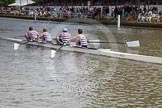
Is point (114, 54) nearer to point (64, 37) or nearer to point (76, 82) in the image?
point (64, 37)

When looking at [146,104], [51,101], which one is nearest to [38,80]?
[51,101]

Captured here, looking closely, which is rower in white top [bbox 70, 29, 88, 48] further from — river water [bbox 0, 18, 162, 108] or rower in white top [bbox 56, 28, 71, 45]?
rower in white top [bbox 56, 28, 71, 45]

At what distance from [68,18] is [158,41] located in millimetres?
26413

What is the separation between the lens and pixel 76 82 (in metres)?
13.9

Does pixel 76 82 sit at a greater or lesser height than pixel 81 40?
Result: lesser

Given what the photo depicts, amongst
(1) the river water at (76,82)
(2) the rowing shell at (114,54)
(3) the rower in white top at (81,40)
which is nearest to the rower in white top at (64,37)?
(2) the rowing shell at (114,54)

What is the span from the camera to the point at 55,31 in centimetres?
3928

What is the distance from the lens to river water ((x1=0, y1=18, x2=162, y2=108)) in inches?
444

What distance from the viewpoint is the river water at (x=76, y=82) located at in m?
11.3

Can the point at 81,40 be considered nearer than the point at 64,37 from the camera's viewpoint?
Yes

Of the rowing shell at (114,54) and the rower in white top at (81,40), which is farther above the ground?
the rower in white top at (81,40)

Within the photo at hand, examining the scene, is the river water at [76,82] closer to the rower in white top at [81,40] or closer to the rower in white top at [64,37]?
the rower in white top at [81,40]

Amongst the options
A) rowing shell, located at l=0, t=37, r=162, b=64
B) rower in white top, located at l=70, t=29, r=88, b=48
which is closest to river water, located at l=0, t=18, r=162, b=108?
rowing shell, located at l=0, t=37, r=162, b=64

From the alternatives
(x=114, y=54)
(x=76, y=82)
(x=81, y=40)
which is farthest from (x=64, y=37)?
(x=76, y=82)
